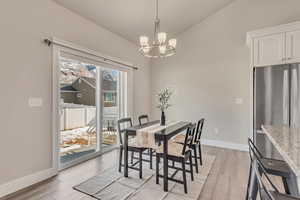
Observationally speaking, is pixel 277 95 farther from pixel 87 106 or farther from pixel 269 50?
pixel 87 106

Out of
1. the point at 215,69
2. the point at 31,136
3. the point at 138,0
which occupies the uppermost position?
the point at 138,0

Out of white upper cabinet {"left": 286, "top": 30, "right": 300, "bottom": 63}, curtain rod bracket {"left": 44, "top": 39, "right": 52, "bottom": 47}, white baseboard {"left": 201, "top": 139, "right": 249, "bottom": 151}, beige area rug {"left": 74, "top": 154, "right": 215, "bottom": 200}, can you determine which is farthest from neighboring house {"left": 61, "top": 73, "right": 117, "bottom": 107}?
white upper cabinet {"left": 286, "top": 30, "right": 300, "bottom": 63}

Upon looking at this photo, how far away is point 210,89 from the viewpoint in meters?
4.41

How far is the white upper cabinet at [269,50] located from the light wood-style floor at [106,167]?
2024 millimetres

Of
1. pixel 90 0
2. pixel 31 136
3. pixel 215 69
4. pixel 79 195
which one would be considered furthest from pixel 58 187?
pixel 215 69

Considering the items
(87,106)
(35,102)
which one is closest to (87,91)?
(87,106)

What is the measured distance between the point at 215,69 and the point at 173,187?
3.23 metres

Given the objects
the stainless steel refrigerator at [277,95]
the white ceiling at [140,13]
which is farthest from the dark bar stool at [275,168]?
the white ceiling at [140,13]

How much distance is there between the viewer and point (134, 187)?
2.31m

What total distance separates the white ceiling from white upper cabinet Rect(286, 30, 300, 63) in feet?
5.90

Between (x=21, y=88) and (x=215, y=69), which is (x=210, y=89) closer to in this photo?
(x=215, y=69)

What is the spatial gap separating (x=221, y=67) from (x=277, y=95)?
5.26 ft

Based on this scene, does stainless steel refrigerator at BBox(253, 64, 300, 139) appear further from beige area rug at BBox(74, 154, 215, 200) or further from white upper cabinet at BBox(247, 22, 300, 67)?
beige area rug at BBox(74, 154, 215, 200)

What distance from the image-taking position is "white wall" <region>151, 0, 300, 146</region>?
12.5 ft
